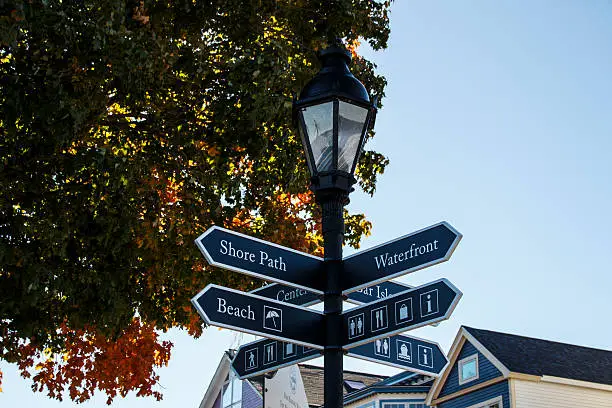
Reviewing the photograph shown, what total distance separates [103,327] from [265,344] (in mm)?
6814

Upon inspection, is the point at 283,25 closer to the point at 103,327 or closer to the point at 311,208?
the point at 311,208


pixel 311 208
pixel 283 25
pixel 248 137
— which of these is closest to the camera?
pixel 248 137

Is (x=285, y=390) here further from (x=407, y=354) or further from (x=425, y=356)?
(x=425, y=356)

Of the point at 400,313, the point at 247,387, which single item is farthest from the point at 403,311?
the point at 247,387

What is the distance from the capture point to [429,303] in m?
5.98

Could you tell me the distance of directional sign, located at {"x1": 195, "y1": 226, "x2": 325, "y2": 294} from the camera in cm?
625

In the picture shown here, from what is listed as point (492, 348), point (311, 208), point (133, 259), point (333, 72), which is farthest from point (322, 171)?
point (492, 348)

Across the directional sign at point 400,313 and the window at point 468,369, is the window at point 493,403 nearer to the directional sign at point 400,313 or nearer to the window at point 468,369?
the window at point 468,369

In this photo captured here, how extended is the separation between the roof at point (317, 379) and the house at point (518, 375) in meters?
6.37

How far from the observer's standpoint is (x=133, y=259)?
41.8 feet

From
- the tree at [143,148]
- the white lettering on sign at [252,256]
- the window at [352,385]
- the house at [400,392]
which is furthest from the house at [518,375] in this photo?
the white lettering on sign at [252,256]

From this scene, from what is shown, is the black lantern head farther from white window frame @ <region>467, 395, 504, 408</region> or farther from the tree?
white window frame @ <region>467, 395, 504, 408</region>

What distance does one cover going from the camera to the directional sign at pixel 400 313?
591 centimetres

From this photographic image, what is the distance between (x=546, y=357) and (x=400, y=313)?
28.7 metres
